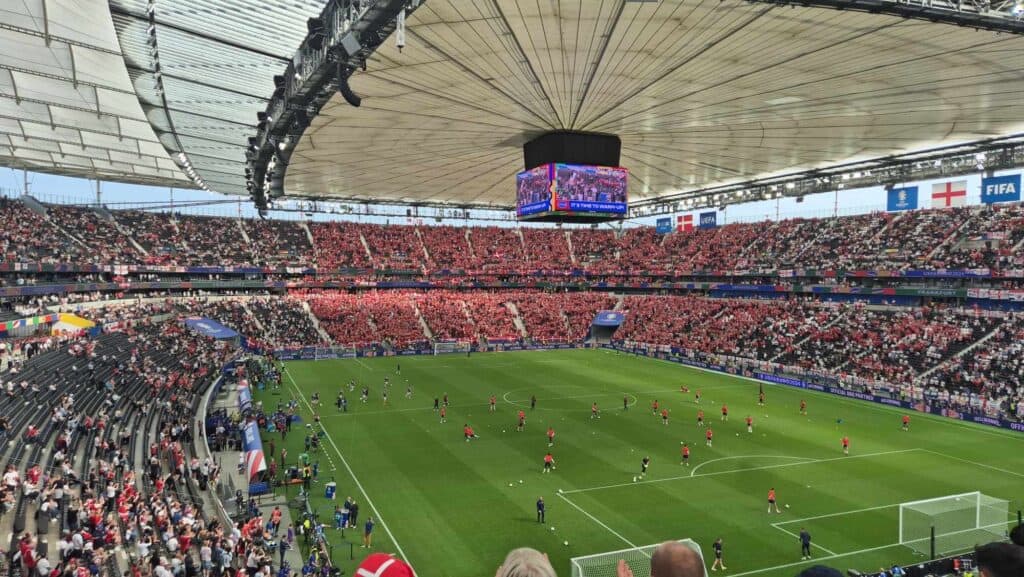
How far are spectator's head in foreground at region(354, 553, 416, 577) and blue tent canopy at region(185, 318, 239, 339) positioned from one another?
55569 millimetres

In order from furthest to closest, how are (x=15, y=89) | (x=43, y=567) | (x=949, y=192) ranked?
1. (x=949, y=192)
2. (x=15, y=89)
3. (x=43, y=567)

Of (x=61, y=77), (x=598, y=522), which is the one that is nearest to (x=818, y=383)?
(x=598, y=522)

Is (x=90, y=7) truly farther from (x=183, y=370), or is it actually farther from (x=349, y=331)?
(x=349, y=331)

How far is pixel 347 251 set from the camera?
88.5 meters

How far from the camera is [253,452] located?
2608 cm

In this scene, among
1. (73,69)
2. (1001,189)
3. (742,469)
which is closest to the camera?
(73,69)

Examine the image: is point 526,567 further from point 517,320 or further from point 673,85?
point 517,320

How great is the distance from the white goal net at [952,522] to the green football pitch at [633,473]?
2.23ft

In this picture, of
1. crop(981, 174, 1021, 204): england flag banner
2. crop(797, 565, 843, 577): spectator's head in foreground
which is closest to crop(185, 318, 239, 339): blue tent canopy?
crop(797, 565, 843, 577): spectator's head in foreground

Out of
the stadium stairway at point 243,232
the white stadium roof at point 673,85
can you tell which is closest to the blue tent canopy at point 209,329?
the white stadium roof at point 673,85

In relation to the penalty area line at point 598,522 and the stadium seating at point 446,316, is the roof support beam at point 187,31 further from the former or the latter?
the stadium seating at point 446,316

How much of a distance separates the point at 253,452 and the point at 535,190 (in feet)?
87.3

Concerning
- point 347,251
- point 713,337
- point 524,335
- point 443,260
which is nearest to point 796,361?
point 713,337

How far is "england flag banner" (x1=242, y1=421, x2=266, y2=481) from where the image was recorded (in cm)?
2570
